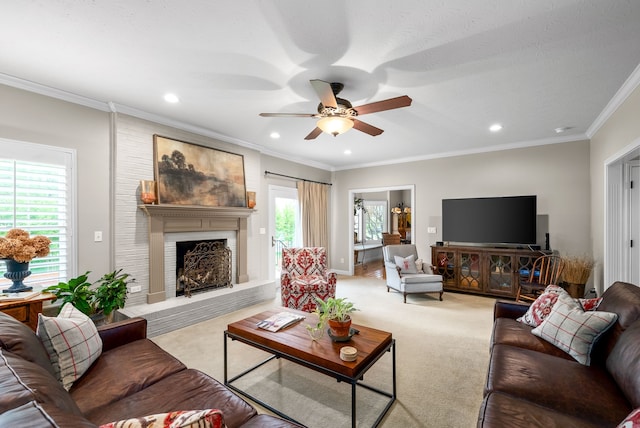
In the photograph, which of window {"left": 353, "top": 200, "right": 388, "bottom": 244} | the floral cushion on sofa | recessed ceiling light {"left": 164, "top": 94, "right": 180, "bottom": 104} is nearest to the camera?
the floral cushion on sofa

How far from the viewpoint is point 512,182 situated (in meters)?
4.96

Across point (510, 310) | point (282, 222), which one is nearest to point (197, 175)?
point (282, 222)

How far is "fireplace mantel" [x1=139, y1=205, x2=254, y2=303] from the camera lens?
3.62 metres

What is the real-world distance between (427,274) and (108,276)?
446cm

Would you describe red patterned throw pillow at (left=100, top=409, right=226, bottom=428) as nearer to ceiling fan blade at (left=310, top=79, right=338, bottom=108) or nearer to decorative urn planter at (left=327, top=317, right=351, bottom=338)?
decorative urn planter at (left=327, top=317, right=351, bottom=338)

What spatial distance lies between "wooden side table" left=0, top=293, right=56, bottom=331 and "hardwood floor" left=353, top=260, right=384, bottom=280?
5.51m

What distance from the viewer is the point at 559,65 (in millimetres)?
2438

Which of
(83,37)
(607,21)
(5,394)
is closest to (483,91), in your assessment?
(607,21)

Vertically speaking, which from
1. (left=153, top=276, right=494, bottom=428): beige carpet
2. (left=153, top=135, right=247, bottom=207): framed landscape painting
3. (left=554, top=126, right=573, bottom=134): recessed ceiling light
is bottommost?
(left=153, top=276, right=494, bottom=428): beige carpet

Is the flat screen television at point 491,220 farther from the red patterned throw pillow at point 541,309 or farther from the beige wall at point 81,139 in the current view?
the beige wall at point 81,139

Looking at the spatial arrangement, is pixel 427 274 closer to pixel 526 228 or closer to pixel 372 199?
pixel 526 228

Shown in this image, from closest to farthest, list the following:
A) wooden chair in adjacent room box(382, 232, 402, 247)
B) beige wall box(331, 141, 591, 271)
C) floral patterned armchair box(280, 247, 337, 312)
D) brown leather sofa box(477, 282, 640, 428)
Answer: brown leather sofa box(477, 282, 640, 428) < floral patterned armchair box(280, 247, 337, 312) < beige wall box(331, 141, 591, 271) < wooden chair in adjacent room box(382, 232, 402, 247)

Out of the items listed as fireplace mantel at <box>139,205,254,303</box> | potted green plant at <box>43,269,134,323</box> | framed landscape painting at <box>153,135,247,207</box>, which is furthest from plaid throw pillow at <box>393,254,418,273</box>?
potted green plant at <box>43,269,134,323</box>

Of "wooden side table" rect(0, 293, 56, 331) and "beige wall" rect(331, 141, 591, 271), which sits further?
"beige wall" rect(331, 141, 591, 271)
